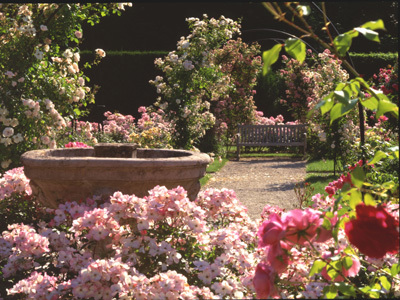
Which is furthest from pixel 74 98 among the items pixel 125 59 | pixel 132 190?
pixel 125 59

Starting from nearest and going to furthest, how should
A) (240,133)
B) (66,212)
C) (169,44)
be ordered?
1. (66,212)
2. (240,133)
3. (169,44)

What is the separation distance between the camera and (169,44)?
21188 mm

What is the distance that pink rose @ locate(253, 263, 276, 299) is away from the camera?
62.6 inches

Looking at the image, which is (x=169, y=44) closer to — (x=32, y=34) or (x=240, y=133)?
(x=240, y=133)

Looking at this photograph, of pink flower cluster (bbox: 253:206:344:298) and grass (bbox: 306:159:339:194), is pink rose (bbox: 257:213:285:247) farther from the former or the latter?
grass (bbox: 306:159:339:194)

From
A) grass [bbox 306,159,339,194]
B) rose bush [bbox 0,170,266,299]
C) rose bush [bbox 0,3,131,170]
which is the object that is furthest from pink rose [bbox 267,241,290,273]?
grass [bbox 306,159,339,194]

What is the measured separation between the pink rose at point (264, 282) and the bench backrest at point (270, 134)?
11.7 metres

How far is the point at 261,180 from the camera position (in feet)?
30.3

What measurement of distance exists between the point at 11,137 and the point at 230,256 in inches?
152

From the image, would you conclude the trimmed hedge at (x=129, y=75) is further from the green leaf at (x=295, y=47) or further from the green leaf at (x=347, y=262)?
the green leaf at (x=295, y=47)

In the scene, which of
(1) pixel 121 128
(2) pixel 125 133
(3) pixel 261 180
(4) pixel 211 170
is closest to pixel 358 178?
(3) pixel 261 180

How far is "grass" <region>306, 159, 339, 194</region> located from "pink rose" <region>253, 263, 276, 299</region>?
236 inches

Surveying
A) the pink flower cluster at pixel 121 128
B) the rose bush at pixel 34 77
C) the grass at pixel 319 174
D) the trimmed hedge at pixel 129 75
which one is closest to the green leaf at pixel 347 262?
the rose bush at pixel 34 77

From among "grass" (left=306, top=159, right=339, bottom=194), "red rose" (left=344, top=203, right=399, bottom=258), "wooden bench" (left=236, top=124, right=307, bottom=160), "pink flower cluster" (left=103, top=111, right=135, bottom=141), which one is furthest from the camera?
"wooden bench" (left=236, top=124, right=307, bottom=160)
